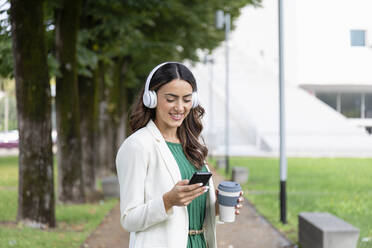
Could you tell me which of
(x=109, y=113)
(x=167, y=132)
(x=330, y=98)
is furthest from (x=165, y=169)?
(x=330, y=98)

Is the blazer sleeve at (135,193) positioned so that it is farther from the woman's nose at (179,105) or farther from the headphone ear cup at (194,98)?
the headphone ear cup at (194,98)

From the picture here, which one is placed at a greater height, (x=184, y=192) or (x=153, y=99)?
(x=153, y=99)

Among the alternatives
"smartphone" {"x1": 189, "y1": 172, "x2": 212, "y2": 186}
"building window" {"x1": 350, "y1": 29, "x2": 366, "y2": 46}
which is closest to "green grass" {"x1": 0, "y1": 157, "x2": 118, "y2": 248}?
"building window" {"x1": 350, "y1": 29, "x2": 366, "y2": 46}

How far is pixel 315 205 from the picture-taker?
39.5 feet

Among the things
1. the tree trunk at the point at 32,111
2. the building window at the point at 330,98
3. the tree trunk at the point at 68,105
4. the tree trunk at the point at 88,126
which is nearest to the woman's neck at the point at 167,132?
the tree trunk at the point at 32,111

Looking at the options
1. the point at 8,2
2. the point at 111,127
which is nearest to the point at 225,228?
the point at 8,2

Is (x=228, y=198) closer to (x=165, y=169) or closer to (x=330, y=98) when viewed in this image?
(x=165, y=169)

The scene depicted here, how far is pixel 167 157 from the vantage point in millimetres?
2961

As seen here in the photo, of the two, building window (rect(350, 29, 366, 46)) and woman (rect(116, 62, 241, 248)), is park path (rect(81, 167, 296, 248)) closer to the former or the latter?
building window (rect(350, 29, 366, 46))

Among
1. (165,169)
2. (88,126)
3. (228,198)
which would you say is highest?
(165,169)

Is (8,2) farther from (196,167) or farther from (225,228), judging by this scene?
(196,167)

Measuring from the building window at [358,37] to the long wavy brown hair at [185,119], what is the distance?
3523mm

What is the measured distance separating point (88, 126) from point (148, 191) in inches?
436

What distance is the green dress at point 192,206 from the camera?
3072 mm
